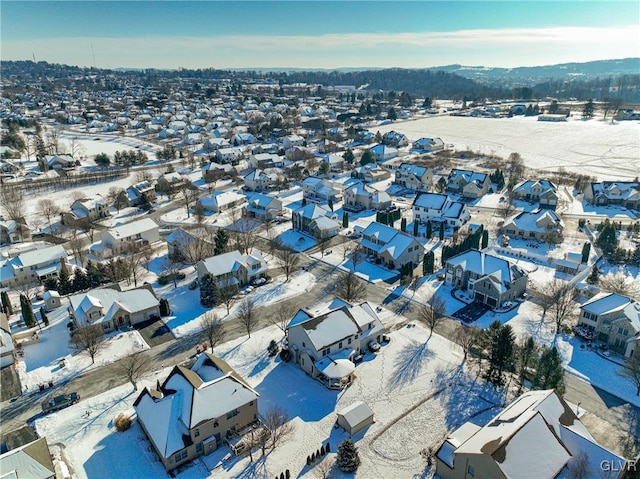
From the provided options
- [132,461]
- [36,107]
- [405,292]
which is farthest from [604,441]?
[36,107]

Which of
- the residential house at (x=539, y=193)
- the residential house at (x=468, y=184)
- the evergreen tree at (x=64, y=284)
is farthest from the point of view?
the residential house at (x=468, y=184)

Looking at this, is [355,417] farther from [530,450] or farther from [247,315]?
[247,315]

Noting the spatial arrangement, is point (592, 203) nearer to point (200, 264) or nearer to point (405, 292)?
point (405, 292)

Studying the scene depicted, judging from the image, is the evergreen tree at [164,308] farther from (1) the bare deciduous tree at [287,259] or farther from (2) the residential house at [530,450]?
(2) the residential house at [530,450]

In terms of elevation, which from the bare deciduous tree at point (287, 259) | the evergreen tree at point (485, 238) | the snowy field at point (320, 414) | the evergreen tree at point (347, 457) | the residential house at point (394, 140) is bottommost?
the snowy field at point (320, 414)

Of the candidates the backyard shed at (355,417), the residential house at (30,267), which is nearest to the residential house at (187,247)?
the residential house at (30,267)

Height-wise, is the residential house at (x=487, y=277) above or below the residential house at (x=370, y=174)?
below

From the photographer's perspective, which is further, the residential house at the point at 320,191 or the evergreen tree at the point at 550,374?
the residential house at the point at 320,191
